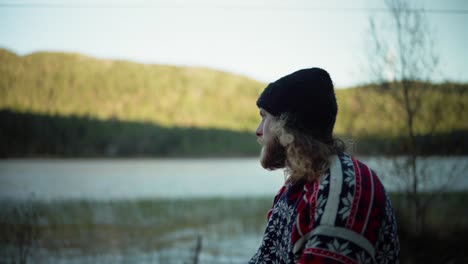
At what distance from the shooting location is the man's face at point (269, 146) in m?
1.36

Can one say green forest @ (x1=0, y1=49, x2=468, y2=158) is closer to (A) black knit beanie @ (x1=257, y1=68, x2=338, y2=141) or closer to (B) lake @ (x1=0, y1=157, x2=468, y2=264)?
(B) lake @ (x1=0, y1=157, x2=468, y2=264)

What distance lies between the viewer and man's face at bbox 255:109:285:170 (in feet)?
4.47

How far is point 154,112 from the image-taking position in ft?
231

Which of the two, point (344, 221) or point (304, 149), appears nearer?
point (344, 221)

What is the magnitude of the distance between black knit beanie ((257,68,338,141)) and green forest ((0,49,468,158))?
21.9 ft

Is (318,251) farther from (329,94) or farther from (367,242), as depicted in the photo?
(329,94)

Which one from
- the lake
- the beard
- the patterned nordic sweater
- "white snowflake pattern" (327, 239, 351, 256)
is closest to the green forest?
the lake

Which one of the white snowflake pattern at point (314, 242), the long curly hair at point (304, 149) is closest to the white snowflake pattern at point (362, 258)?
the white snowflake pattern at point (314, 242)

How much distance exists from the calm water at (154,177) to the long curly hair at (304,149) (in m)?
6.63

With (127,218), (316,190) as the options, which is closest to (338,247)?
(316,190)

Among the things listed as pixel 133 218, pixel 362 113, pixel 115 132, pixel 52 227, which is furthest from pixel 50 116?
pixel 362 113

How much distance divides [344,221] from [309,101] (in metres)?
0.40

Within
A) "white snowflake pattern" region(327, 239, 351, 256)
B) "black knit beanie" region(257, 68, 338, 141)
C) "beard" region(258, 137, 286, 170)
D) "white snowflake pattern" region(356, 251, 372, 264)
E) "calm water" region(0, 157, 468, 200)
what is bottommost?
"calm water" region(0, 157, 468, 200)

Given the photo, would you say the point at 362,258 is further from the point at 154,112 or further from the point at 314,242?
the point at 154,112
